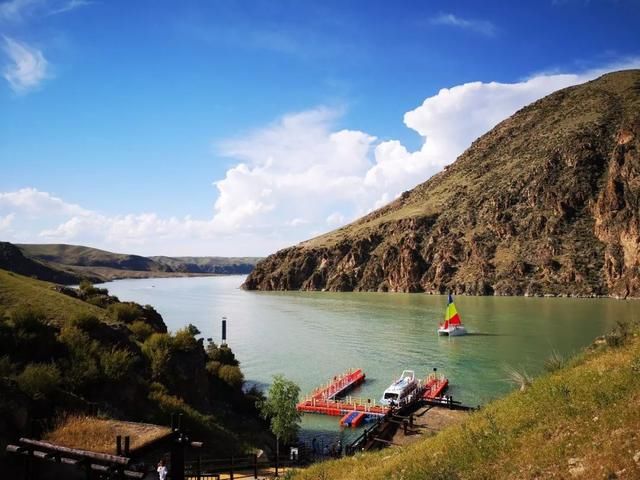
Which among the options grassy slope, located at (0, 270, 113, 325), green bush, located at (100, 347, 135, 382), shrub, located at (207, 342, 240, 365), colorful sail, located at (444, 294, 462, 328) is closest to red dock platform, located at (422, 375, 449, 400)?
shrub, located at (207, 342, 240, 365)

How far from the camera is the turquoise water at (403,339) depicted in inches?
1862

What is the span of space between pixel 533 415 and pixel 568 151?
163 metres

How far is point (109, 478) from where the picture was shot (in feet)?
37.7

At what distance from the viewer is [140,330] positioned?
1219 inches

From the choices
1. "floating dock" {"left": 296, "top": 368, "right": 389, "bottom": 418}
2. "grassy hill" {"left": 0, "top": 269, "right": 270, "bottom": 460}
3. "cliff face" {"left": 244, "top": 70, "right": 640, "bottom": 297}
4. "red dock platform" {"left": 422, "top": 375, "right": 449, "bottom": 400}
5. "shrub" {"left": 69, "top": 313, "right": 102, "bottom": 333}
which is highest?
"cliff face" {"left": 244, "top": 70, "right": 640, "bottom": 297}

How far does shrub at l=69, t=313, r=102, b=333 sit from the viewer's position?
25625 millimetres

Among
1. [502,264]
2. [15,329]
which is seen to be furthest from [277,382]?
[502,264]

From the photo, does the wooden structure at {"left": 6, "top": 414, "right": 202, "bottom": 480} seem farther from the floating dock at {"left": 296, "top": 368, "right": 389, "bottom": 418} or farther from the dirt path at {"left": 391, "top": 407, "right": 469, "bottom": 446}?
the floating dock at {"left": 296, "top": 368, "right": 389, "bottom": 418}

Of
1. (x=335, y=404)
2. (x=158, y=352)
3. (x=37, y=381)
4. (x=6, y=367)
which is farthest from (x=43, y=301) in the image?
(x=335, y=404)

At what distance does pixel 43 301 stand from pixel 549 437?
26411 millimetres

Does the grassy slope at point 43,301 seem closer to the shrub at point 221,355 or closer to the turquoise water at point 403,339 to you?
the shrub at point 221,355

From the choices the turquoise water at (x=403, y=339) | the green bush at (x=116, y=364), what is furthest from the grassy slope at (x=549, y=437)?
the turquoise water at (x=403, y=339)

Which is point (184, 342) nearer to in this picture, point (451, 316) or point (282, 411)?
point (282, 411)

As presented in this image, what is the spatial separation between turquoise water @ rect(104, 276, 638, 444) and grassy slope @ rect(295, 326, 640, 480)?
2238 centimetres
